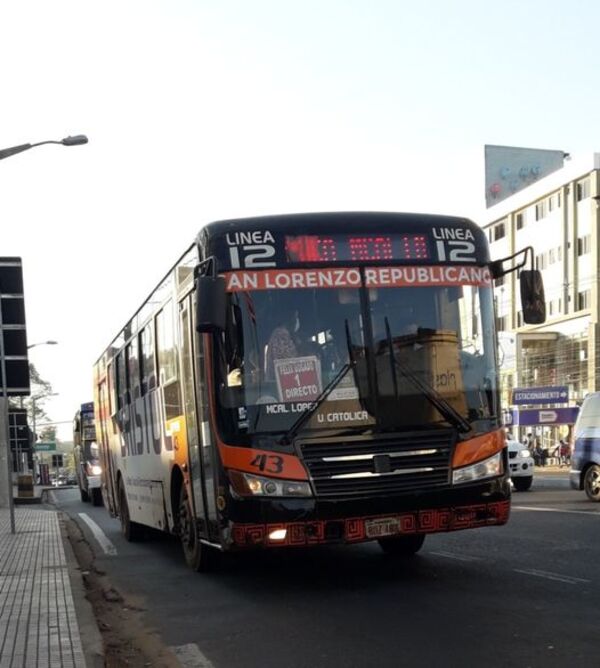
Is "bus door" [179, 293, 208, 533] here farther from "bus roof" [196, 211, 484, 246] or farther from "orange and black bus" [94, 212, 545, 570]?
"bus roof" [196, 211, 484, 246]

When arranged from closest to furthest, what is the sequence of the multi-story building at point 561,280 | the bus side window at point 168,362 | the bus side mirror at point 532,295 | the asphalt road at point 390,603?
the asphalt road at point 390,603 → the bus side mirror at point 532,295 → the bus side window at point 168,362 → the multi-story building at point 561,280

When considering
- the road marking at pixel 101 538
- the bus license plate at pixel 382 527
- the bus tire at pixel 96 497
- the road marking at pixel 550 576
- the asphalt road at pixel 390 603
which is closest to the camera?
the asphalt road at pixel 390 603

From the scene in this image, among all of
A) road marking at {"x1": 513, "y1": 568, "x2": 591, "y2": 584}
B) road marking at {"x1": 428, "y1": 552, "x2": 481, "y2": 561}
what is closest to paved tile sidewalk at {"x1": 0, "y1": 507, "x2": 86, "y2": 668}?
road marking at {"x1": 428, "y1": 552, "x2": 481, "y2": 561}

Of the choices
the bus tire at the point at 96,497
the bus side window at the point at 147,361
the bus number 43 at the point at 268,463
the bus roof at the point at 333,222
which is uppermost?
the bus roof at the point at 333,222

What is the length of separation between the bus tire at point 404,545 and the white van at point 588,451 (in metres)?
8.16

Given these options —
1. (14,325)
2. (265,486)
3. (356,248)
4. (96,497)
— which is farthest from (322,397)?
(96,497)

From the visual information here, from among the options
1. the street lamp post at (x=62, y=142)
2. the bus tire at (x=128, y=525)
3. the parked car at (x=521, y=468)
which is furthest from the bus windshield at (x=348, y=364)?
the parked car at (x=521, y=468)

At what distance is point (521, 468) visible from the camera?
981 inches

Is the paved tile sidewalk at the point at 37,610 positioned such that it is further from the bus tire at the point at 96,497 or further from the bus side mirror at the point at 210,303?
the bus tire at the point at 96,497

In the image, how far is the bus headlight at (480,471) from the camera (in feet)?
26.5

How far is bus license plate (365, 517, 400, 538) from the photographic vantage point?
7.91m

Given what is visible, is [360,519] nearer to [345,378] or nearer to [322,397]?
[322,397]

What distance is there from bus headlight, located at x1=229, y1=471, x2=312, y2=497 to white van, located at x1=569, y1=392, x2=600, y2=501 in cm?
1139

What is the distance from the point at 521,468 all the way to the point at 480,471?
57.2ft
